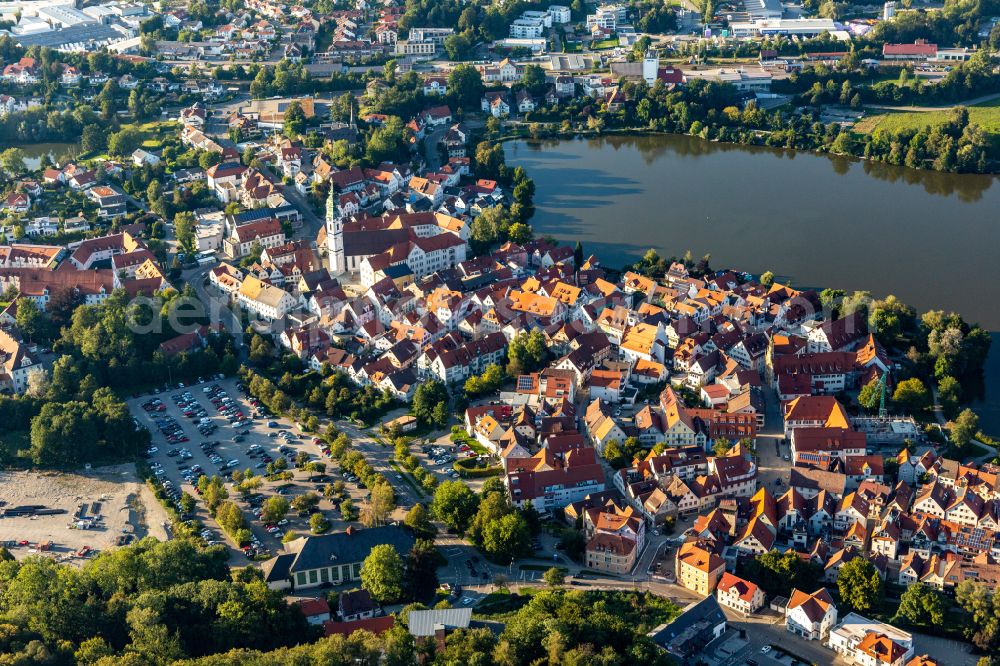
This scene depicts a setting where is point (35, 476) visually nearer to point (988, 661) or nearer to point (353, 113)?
point (988, 661)

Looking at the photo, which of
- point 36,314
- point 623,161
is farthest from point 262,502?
point 623,161

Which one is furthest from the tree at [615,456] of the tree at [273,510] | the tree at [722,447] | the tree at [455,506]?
the tree at [273,510]

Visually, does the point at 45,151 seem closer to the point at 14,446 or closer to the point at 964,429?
the point at 14,446

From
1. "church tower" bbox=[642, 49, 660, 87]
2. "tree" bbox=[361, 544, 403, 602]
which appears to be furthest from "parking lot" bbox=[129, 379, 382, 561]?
"church tower" bbox=[642, 49, 660, 87]

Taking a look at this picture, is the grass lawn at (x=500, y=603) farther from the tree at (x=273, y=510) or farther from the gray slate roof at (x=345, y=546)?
the tree at (x=273, y=510)

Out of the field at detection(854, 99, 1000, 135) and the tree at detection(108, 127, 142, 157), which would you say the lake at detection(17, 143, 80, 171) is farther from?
the field at detection(854, 99, 1000, 135)

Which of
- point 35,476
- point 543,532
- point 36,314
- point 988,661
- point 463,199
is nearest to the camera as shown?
point 988,661

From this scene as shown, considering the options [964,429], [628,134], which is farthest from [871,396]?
[628,134]
